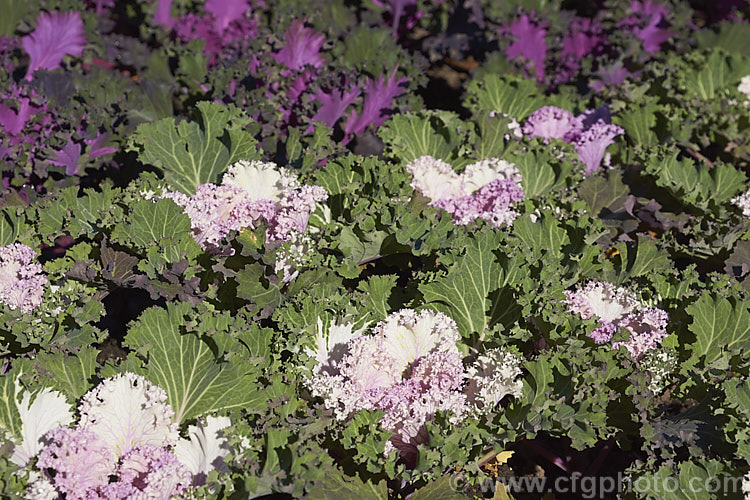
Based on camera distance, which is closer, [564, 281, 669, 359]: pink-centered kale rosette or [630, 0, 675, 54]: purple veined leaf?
[564, 281, 669, 359]: pink-centered kale rosette

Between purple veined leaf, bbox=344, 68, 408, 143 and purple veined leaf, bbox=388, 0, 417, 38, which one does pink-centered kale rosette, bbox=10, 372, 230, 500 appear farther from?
purple veined leaf, bbox=388, 0, 417, 38

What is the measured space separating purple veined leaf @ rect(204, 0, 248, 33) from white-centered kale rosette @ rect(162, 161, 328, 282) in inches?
112

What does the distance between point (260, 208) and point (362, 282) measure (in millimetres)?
697

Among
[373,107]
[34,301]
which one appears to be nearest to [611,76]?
[373,107]

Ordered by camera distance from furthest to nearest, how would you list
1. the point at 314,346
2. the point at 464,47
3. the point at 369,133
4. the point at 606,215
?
the point at 464,47 < the point at 369,133 < the point at 606,215 < the point at 314,346

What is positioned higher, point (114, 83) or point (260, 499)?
point (114, 83)

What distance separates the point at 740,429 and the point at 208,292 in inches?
93.4

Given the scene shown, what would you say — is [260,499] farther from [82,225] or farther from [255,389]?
[82,225]

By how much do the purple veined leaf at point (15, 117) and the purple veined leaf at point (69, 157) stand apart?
0.35 meters

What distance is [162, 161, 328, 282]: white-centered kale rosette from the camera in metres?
3.54

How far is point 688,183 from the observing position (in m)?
4.28

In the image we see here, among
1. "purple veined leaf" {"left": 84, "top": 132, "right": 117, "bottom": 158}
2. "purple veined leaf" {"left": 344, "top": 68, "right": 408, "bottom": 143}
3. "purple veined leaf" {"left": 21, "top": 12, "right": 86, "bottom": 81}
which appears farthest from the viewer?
"purple veined leaf" {"left": 21, "top": 12, "right": 86, "bottom": 81}

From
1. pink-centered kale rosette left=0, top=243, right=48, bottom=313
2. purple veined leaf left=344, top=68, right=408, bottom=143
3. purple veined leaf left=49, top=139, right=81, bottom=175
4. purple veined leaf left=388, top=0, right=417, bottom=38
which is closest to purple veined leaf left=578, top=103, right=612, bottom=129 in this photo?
purple veined leaf left=344, top=68, right=408, bottom=143

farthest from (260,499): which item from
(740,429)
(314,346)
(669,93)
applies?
(669,93)
